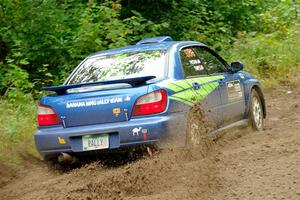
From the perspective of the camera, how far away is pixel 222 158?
18.9 ft

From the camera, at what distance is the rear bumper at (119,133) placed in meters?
5.41

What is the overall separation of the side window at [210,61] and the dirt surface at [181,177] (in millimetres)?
1121

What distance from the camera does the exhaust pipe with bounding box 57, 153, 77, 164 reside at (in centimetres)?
567

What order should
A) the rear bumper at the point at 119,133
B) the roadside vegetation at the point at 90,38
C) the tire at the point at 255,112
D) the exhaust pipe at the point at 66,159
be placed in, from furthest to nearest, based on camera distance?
the roadside vegetation at the point at 90,38 < the tire at the point at 255,112 < the exhaust pipe at the point at 66,159 < the rear bumper at the point at 119,133

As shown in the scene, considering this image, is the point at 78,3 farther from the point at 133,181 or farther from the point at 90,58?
the point at 133,181

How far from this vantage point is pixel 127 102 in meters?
5.53

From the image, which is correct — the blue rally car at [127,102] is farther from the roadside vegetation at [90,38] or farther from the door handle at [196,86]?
the roadside vegetation at [90,38]

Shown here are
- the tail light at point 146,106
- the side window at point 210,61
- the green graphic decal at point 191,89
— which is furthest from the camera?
the side window at point 210,61

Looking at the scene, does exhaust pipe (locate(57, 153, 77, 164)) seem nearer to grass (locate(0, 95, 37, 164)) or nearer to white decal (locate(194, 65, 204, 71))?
grass (locate(0, 95, 37, 164))

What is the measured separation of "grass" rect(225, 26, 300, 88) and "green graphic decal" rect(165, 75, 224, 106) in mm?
5622

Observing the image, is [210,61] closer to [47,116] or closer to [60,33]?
[47,116]

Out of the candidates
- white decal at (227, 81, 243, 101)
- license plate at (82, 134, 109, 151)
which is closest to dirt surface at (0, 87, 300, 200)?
license plate at (82, 134, 109, 151)

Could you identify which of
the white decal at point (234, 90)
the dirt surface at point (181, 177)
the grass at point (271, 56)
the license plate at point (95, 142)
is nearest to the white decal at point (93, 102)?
the license plate at point (95, 142)

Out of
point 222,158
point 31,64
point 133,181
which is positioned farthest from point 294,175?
point 31,64
